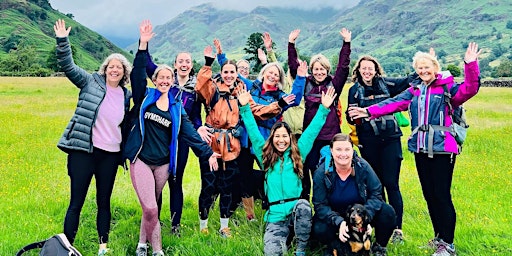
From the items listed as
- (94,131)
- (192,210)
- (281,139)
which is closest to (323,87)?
(281,139)

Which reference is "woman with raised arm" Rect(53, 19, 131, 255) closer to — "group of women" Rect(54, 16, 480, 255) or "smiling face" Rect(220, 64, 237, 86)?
"group of women" Rect(54, 16, 480, 255)

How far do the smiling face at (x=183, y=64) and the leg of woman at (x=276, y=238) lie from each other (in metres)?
2.81

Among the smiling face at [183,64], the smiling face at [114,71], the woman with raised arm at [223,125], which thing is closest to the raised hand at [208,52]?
the woman with raised arm at [223,125]

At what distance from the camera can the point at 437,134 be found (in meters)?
6.29

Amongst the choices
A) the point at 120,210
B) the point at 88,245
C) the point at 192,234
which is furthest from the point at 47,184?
the point at 192,234

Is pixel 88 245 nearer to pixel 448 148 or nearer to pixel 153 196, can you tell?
pixel 153 196

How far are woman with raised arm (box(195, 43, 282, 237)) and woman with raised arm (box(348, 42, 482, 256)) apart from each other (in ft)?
7.46

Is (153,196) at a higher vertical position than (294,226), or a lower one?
higher

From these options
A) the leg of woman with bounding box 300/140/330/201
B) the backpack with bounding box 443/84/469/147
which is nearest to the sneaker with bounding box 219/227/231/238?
the leg of woman with bounding box 300/140/330/201

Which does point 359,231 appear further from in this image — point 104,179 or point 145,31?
point 145,31

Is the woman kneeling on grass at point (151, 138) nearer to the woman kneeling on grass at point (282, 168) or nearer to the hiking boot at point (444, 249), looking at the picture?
the woman kneeling on grass at point (282, 168)

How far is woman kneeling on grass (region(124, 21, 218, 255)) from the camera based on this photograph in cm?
627

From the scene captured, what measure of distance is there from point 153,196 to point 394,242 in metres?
3.87

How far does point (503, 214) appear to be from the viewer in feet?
28.4
